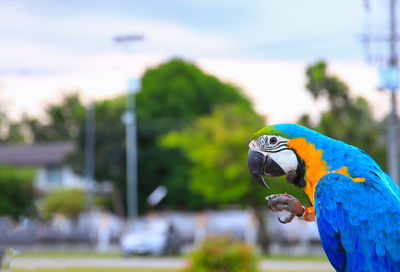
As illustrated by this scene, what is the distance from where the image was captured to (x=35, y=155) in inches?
2181

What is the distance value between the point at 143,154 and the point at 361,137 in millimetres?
20911

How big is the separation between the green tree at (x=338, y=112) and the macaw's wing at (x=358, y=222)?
57.2 ft

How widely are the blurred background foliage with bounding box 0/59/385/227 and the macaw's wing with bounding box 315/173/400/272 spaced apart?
16829mm

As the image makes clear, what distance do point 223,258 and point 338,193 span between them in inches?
312

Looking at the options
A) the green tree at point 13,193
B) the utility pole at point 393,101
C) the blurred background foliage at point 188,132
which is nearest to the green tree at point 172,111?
the blurred background foliage at point 188,132

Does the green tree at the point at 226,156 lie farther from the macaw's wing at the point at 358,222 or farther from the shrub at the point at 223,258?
the macaw's wing at the point at 358,222

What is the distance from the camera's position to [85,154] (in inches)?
1732

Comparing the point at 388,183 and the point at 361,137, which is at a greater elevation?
the point at 361,137

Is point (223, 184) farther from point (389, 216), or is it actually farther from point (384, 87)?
point (389, 216)

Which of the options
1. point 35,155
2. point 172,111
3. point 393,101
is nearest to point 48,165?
point 35,155

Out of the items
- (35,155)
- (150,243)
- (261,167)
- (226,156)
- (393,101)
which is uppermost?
(35,155)

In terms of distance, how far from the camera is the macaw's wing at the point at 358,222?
12.6ft

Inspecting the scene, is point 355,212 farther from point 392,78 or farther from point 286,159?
point 392,78

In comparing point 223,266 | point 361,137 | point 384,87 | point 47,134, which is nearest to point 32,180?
point 47,134
